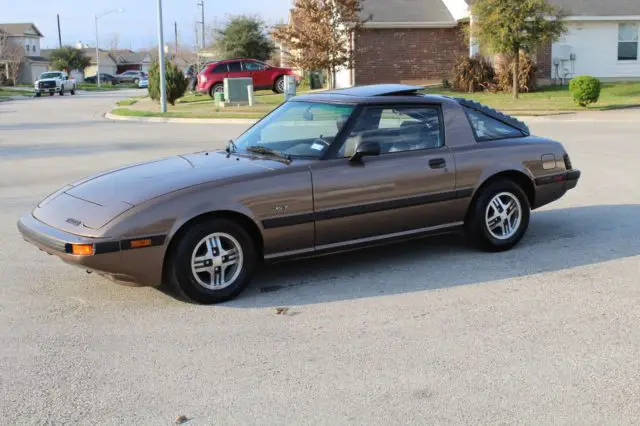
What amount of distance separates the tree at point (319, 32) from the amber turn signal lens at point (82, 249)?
26.3 metres

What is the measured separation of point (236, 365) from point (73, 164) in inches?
400

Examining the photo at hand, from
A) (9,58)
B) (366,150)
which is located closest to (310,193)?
(366,150)

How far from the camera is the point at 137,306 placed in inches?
215

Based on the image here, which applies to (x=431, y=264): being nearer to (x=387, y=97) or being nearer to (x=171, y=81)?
(x=387, y=97)

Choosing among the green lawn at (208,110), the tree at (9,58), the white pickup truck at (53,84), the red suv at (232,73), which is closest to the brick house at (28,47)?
the tree at (9,58)

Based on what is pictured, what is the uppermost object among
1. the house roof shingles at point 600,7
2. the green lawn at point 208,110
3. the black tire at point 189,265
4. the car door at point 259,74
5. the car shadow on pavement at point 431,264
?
the house roof shingles at point 600,7

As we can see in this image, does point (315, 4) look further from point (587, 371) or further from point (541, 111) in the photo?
point (587, 371)

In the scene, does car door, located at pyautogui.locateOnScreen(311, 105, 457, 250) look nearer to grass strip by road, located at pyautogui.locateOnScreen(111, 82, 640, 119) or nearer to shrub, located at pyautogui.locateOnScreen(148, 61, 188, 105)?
grass strip by road, located at pyautogui.locateOnScreen(111, 82, 640, 119)

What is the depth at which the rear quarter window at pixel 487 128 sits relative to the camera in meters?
6.71

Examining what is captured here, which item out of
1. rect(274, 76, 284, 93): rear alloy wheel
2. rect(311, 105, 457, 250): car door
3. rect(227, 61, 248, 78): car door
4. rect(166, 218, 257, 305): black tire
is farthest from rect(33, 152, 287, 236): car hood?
rect(274, 76, 284, 93): rear alloy wheel

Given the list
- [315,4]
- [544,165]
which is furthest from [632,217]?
[315,4]

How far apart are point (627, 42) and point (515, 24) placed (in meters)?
11.2

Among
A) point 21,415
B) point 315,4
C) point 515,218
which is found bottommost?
point 21,415

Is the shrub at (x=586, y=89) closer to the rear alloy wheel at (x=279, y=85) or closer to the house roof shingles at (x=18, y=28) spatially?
the rear alloy wheel at (x=279, y=85)
